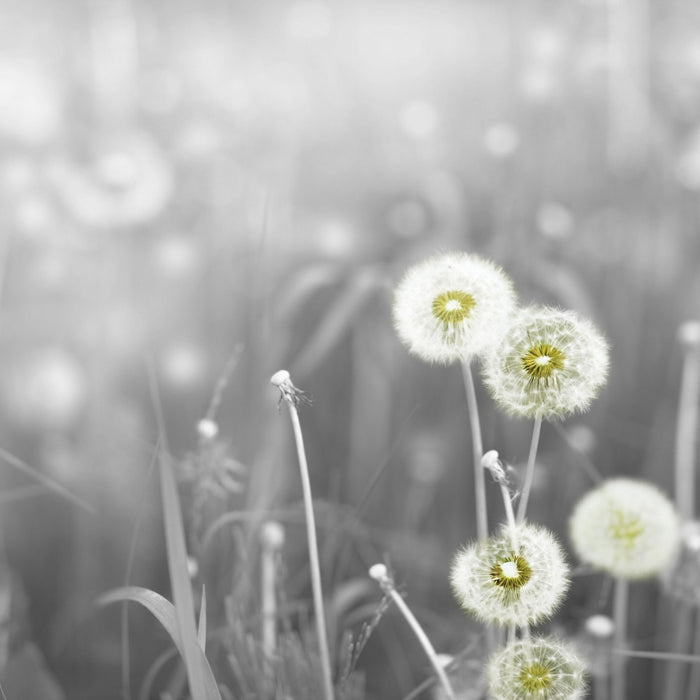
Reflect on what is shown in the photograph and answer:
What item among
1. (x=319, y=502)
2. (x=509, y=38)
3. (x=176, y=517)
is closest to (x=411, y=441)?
(x=319, y=502)

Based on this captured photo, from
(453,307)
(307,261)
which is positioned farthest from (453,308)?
(307,261)

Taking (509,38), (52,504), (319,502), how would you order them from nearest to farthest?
(319,502) → (52,504) → (509,38)

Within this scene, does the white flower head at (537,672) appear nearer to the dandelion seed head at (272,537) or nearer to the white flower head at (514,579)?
the white flower head at (514,579)

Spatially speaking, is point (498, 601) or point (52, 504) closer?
point (498, 601)

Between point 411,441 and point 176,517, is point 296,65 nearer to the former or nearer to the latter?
point 411,441

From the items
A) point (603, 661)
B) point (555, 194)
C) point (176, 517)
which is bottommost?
point (603, 661)

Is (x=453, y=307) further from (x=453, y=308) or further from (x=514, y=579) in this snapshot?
(x=514, y=579)

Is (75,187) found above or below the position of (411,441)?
above

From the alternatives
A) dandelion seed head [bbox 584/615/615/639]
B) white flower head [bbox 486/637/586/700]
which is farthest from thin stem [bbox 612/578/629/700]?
white flower head [bbox 486/637/586/700]
